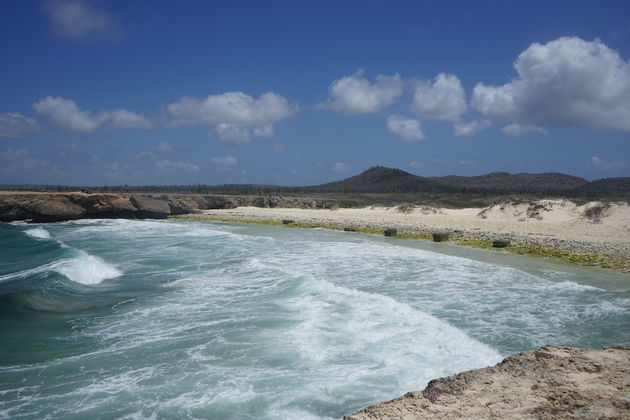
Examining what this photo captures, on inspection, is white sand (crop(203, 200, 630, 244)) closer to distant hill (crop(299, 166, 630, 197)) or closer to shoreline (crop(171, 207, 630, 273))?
shoreline (crop(171, 207, 630, 273))

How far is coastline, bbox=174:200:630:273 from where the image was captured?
16.8 meters

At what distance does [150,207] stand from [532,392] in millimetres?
40720

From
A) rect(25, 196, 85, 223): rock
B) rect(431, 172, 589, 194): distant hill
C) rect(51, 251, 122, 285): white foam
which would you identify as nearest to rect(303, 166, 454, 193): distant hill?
rect(431, 172, 589, 194): distant hill

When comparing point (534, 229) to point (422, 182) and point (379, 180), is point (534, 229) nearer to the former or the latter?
point (422, 182)

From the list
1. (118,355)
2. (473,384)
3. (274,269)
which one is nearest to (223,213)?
(274,269)

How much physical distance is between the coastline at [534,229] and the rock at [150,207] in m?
8.56

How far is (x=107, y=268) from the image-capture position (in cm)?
1522

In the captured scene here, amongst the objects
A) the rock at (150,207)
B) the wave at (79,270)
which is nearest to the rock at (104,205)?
the rock at (150,207)

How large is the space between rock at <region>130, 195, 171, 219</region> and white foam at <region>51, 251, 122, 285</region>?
79.4ft

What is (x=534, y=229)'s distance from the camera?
24375mm

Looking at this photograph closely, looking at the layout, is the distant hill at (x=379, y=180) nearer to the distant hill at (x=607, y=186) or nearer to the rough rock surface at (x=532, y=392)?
the distant hill at (x=607, y=186)

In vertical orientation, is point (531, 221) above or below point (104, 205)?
below

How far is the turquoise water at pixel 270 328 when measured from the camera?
219 inches

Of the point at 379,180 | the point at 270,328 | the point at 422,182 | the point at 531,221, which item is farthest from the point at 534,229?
the point at 379,180
